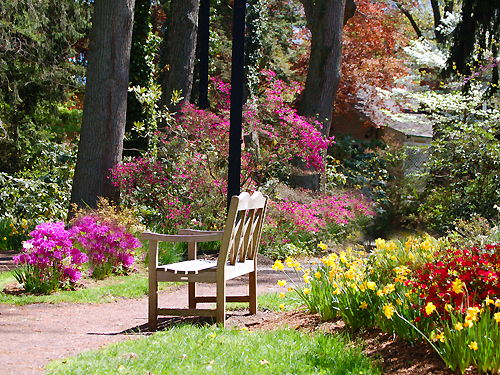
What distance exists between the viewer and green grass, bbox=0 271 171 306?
5672 millimetres

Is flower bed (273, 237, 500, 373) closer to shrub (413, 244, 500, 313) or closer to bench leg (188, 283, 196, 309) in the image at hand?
shrub (413, 244, 500, 313)

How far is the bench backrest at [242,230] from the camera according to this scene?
4.30 meters

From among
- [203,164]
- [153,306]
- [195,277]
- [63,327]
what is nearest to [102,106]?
[203,164]

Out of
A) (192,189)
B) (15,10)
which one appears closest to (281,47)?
(15,10)

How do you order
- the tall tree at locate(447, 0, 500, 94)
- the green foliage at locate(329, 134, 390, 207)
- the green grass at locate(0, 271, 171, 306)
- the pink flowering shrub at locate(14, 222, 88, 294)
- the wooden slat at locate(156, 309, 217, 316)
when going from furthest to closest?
the green foliage at locate(329, 134, 390, 207) < the tall tree at locate(447, 0, 500, 94) < the pink flowering shrub at locate(14, 222, 88, 294) < the green grass at locate(0, 271, 171, 306) < the wooden slat at locate(156, 309, 217, 316)

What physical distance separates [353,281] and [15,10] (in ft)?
45.5

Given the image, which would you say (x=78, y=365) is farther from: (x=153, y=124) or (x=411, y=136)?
(x=411, y=136)

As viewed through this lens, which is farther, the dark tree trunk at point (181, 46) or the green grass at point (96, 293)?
the dark tree trunk at point (181, 46)

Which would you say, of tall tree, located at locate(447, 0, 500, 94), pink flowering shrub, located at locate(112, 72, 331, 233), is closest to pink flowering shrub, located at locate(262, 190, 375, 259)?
pink flowering shrub, located at locate(112, 72, 331, 233)

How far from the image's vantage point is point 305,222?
32.6 feet

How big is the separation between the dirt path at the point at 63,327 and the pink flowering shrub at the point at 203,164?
338 centimetres

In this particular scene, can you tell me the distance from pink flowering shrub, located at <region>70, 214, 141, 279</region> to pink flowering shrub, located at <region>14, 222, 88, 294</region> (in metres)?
0.58

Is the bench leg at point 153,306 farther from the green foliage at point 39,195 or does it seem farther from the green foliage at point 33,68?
the green foliage at point 33,68

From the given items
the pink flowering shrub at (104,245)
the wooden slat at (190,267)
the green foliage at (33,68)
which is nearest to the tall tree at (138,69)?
the green foliage at (33,68)
